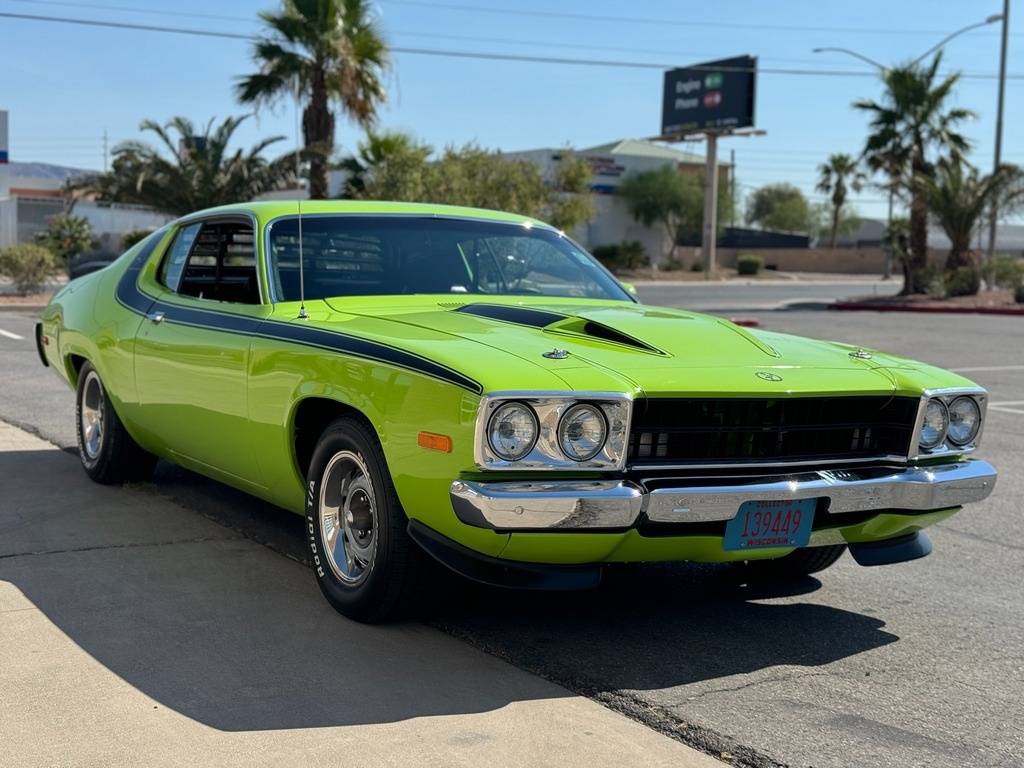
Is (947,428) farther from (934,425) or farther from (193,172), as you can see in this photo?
(193,172)

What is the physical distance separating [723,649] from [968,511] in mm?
3116

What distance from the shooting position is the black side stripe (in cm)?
402

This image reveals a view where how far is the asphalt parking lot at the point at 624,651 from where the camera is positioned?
11.7 feet

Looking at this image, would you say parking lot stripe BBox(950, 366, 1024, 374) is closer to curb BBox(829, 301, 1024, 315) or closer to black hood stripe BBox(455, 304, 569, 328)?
black hood stripe BBox(455, 304, 569, 328)

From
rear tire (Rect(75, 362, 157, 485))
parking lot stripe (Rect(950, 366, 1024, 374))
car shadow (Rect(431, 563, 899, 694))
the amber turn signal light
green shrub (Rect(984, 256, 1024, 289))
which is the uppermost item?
green shrub (Rect(984, 256, 1024, 289))

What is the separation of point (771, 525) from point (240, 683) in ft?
5.92

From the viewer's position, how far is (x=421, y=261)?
18.4ft

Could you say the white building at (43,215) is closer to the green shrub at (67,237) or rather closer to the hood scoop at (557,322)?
the green shrub at (67,237)

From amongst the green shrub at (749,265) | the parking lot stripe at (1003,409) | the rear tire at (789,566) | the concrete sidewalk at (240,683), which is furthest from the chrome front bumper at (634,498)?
the green shrub at (749,265)

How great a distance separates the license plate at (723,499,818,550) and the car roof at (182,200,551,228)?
8.15 feet

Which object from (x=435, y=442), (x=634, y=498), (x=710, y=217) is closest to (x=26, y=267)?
(x=435, y=442)

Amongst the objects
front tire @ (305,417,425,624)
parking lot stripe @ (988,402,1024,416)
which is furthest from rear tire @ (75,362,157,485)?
parking lot stripe @ (988,402,1024,416)

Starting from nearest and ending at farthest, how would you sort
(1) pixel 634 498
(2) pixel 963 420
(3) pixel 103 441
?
(1) pixel 634 498 < (2) pixel 963 420 < (3) pixel 103 441

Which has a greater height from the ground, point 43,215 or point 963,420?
point 43,215
